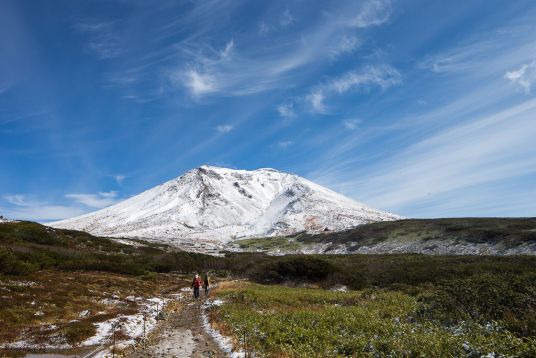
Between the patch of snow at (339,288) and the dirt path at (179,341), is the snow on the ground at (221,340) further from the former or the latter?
the patch of snow at (339,288)

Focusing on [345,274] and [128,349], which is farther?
[345,274]

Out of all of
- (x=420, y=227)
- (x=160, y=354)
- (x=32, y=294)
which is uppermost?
(x=420, y=227)

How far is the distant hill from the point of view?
248 ft

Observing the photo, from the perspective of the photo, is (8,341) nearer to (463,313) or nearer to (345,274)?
(463,313)

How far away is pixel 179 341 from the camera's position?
17938 millimetres

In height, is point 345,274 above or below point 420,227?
below

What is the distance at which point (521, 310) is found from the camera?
15039mm

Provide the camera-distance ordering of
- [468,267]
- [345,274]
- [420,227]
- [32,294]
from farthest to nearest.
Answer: [420,227], [345,274], [468,267], [32,294]

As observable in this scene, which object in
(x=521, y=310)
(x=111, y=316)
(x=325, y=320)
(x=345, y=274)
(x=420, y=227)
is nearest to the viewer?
(x=521, y=310)

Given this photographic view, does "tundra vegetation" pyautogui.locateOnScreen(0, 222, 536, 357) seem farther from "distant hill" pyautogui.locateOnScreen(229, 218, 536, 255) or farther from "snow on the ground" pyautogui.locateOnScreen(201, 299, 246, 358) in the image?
"distant hill" pyautogui.locateOnScreen(229, 218, 536, 255)

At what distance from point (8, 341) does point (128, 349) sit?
4956mm

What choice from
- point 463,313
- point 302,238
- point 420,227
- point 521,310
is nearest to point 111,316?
→ point 463,313

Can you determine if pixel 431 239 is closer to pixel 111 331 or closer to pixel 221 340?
pixel 221 340

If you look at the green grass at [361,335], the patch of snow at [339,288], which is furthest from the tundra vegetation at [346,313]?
the patch of snow at [339,288]
